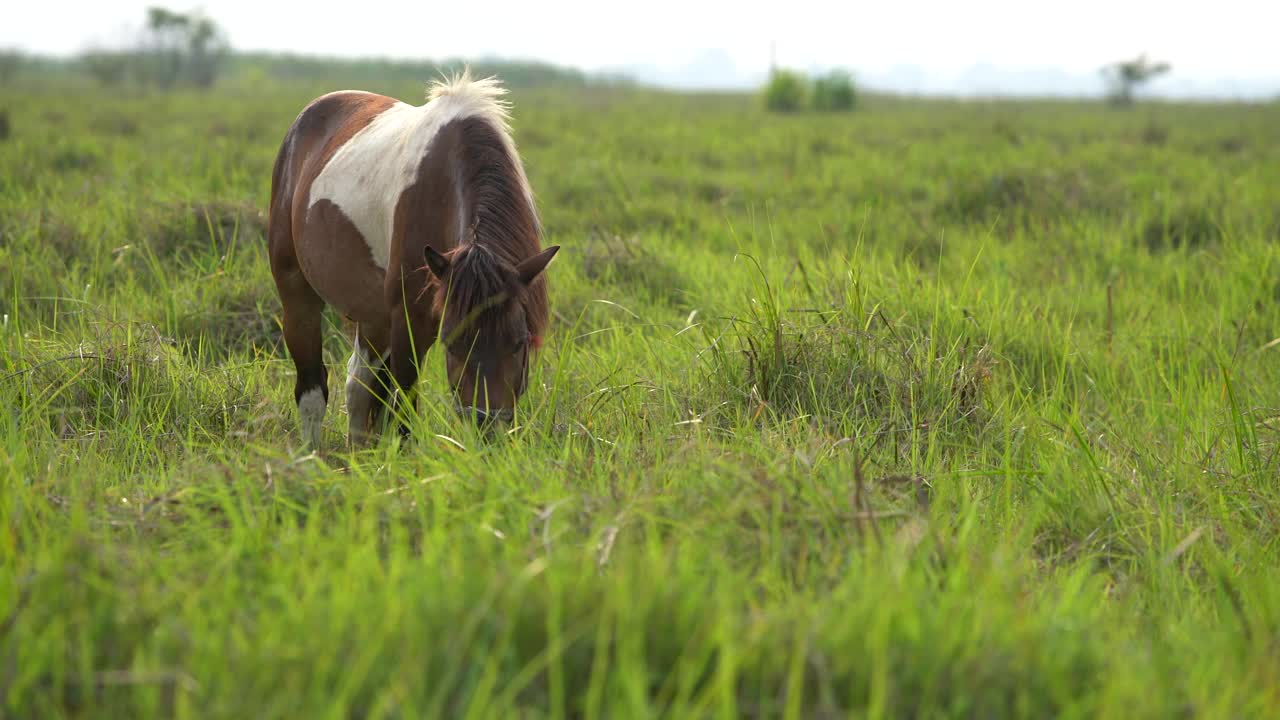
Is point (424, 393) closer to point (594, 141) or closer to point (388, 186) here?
point (388, 186)

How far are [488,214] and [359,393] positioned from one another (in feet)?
3.98

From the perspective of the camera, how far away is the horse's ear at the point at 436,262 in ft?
8.52

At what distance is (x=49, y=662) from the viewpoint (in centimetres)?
143

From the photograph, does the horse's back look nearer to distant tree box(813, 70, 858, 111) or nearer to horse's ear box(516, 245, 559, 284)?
horse's ear box(516, 245, 559, 284)

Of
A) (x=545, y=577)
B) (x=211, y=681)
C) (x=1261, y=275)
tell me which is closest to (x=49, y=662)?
(x=211, y=681)

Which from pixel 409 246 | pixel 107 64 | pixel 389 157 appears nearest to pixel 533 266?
pixel 409 246

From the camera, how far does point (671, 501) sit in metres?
2.05

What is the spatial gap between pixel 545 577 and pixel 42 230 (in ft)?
16.6

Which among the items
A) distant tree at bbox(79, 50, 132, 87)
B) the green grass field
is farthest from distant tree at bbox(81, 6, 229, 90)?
the green grass field

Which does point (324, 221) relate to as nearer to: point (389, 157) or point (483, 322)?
point (389, 157)

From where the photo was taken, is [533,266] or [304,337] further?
[304,337]

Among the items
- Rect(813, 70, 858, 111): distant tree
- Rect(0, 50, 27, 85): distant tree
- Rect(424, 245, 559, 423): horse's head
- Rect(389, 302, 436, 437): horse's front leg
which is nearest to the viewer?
Rect(424, 245, 559, 423): horse's head

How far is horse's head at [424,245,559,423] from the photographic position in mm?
2576

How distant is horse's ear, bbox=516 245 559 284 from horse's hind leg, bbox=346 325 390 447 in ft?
3.54
